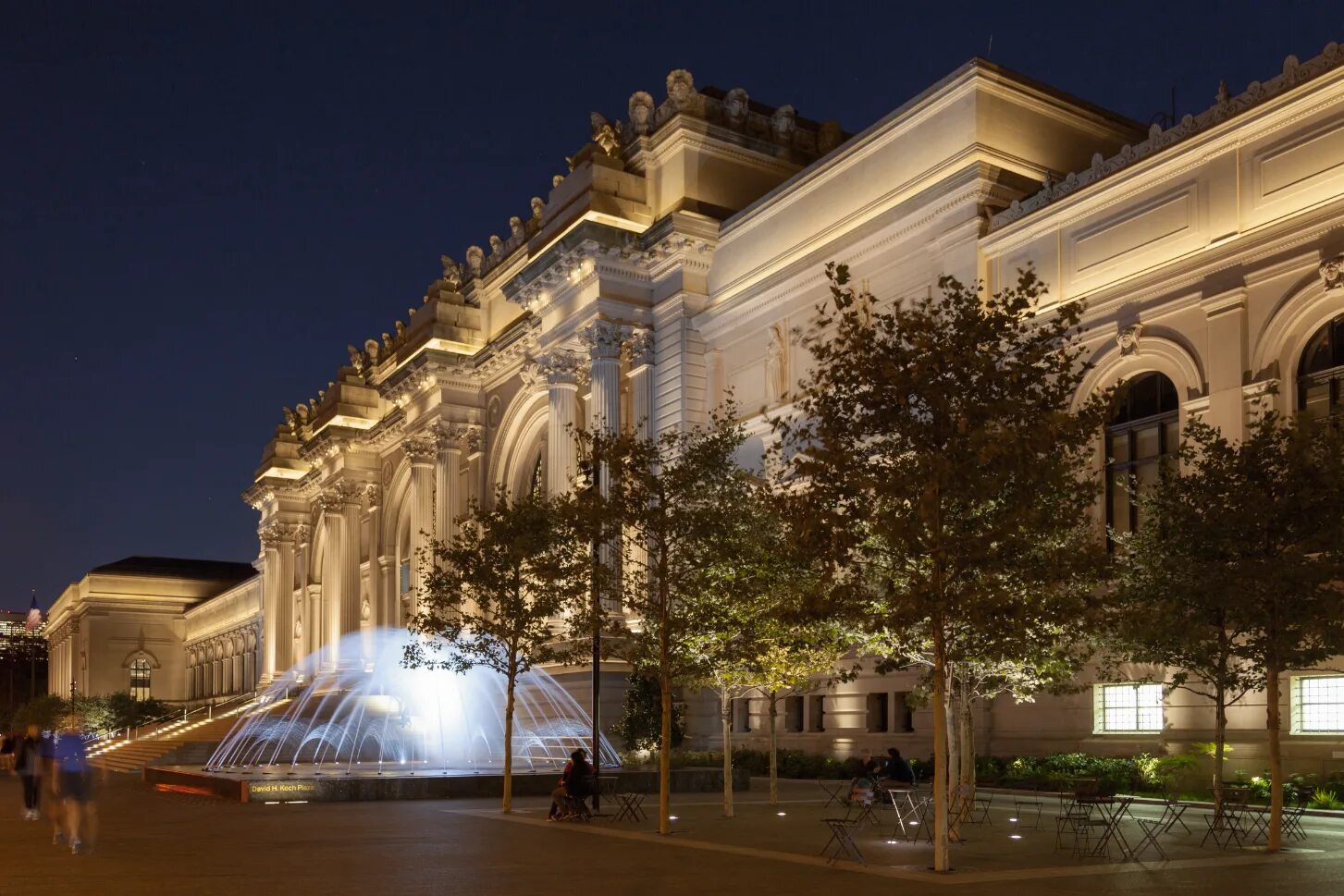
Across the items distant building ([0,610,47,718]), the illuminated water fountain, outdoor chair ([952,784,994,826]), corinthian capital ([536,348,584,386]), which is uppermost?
corinthian capital ([536,348,584,386])

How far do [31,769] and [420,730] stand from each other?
2154cm

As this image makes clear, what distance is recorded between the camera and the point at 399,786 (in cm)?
2928

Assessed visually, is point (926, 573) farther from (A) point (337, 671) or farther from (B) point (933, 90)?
(A) point (337, 671)

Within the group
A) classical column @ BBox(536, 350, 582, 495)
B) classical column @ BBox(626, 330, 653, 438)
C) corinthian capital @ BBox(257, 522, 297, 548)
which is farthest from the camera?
corinthian capital @ BBox(257, 522, 297, 548)

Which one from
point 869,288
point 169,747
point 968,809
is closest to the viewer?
point 968,809

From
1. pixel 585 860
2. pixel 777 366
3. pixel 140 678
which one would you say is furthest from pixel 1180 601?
pixel 140 678

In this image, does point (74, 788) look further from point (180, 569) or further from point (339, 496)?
point (180, 569)

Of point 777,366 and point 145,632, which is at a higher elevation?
point 777,366

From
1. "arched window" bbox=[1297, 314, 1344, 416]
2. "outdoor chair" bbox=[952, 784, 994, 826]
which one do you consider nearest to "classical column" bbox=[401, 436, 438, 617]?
"outdoor chair" bbox=[952, 784, 994, 826]

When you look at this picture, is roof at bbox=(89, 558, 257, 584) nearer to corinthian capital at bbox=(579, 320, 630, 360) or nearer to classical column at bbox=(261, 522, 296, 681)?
classical column at bbox=(261, 522, 296, 681)

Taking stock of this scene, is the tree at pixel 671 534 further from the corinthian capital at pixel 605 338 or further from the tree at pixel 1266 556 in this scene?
the corinthian capital at pixel 605 338

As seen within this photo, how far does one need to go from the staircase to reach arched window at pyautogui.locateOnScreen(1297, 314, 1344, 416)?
36559 mm

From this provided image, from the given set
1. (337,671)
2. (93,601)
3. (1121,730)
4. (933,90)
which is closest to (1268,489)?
(1121,730)

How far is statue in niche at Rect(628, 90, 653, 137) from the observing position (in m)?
48.9
